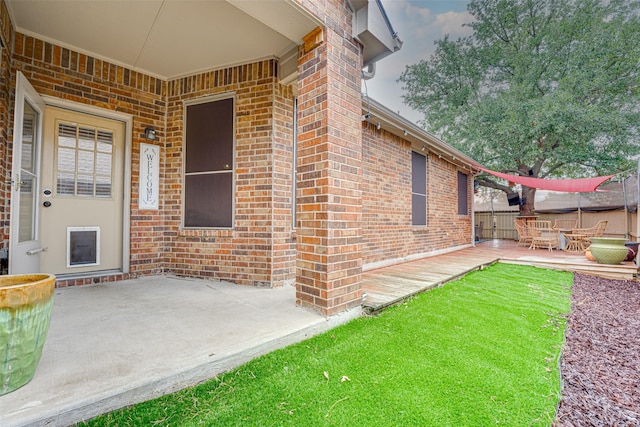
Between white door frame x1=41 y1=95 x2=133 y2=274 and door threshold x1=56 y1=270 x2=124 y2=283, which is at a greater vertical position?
white door frame x1=41 y1=95 x2=133 y2=274

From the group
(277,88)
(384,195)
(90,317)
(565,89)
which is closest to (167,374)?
(90,317)

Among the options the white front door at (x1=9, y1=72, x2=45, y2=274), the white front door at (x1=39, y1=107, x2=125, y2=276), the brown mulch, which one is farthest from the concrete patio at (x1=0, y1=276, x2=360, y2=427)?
the brown mulch

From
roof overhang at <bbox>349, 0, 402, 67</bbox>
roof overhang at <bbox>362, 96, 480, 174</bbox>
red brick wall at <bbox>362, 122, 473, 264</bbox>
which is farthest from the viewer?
red brick wall at <bbox>362, 122, 473, 264</bbox>

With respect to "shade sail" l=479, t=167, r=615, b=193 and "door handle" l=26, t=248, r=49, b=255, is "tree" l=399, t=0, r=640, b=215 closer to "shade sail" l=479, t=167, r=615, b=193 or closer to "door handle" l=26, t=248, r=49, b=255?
"shade sail" l=479, t=167, r=615, b=193

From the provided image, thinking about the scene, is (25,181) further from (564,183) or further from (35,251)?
(564,183)

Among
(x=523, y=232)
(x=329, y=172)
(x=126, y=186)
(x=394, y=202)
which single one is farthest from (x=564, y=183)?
(x=126, y=186)

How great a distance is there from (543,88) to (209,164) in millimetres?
14814

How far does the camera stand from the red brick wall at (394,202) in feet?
17.6

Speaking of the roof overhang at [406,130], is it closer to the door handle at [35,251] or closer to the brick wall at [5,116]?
the brick wall at [5,116]

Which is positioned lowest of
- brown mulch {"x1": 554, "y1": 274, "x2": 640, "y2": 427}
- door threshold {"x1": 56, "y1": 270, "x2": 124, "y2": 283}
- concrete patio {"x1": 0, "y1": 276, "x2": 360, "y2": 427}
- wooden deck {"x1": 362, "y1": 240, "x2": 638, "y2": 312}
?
brown mulch {"x1": 554, "y1": 274, "x2": 640, "y2": 427}

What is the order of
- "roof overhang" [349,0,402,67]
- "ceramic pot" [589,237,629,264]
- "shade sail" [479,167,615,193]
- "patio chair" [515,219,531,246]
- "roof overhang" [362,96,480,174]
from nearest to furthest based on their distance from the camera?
"roof overhang" [349,0,402,67] → "roof overhang" [362,96,480,174] → "ceramic pot" [589,237,629,264] → "shade sail" [479,167,615,193] → "patio chair" [515,219,531,246]

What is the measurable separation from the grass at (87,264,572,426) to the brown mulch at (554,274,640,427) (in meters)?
0.10

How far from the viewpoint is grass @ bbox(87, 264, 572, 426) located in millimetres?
1541

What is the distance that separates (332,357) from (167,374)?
111cm
